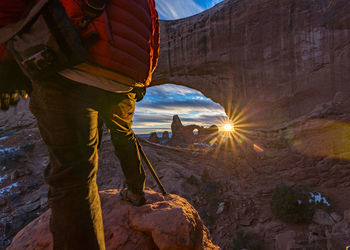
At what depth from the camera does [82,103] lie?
0.77 meters

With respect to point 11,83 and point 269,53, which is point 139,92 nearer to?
point 11,83

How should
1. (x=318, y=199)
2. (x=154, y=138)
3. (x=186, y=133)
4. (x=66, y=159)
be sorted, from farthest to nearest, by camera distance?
1. (x=186, y=133)
2. (x=154, y=138)
3. (x=318, y=199)
4. (x=66, y=159)

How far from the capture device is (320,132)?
4617 millimetres

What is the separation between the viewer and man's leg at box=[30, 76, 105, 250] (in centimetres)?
68

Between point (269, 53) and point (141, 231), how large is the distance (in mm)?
6942

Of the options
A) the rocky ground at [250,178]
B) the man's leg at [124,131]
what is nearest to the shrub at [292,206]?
the rocky ground at [250,178]

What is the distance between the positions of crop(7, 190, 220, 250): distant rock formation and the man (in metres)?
0.57

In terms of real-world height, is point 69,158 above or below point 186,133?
above

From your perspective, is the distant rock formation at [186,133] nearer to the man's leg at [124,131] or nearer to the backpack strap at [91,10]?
the man's leg at [124,131]

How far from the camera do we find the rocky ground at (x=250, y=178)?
3.24m

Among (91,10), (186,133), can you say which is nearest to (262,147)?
(91,10)

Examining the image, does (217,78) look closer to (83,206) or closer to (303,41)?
(303,41)

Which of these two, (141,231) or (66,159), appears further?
(141,231)

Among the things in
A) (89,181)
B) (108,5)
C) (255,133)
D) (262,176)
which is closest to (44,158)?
(89,181)
